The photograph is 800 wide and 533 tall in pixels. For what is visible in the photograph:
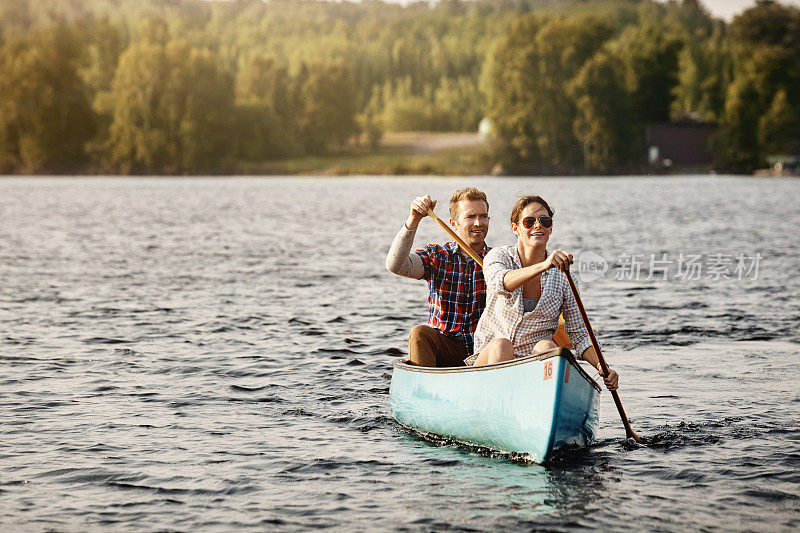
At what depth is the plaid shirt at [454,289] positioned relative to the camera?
9.46m

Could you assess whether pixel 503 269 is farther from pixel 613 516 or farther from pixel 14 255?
pixel 14 255

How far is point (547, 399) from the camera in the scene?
27.2 ft

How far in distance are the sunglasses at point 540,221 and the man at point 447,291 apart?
900 mm

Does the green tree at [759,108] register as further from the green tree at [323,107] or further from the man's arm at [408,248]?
the man's arm at [408,248]

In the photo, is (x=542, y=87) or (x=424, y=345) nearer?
(x=424, y=345)

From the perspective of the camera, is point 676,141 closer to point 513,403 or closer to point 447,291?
point 447,291

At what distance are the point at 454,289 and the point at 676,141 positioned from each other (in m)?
103

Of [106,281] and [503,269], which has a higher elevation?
[503,269]

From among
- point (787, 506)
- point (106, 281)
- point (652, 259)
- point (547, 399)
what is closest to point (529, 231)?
point (547, 399)

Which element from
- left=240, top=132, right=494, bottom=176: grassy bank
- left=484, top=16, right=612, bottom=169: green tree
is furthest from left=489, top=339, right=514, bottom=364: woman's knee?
left=240, top=132, right=494, bottom=176: grassy bank

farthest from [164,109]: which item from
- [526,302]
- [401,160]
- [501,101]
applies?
[526,302]

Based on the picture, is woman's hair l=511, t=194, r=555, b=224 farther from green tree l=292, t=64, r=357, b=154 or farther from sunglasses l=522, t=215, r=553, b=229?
green tree l=292, t=64, r=357, b=154

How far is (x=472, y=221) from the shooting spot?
29.5 feet

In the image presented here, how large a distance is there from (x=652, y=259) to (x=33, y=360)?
1918 centimetres
